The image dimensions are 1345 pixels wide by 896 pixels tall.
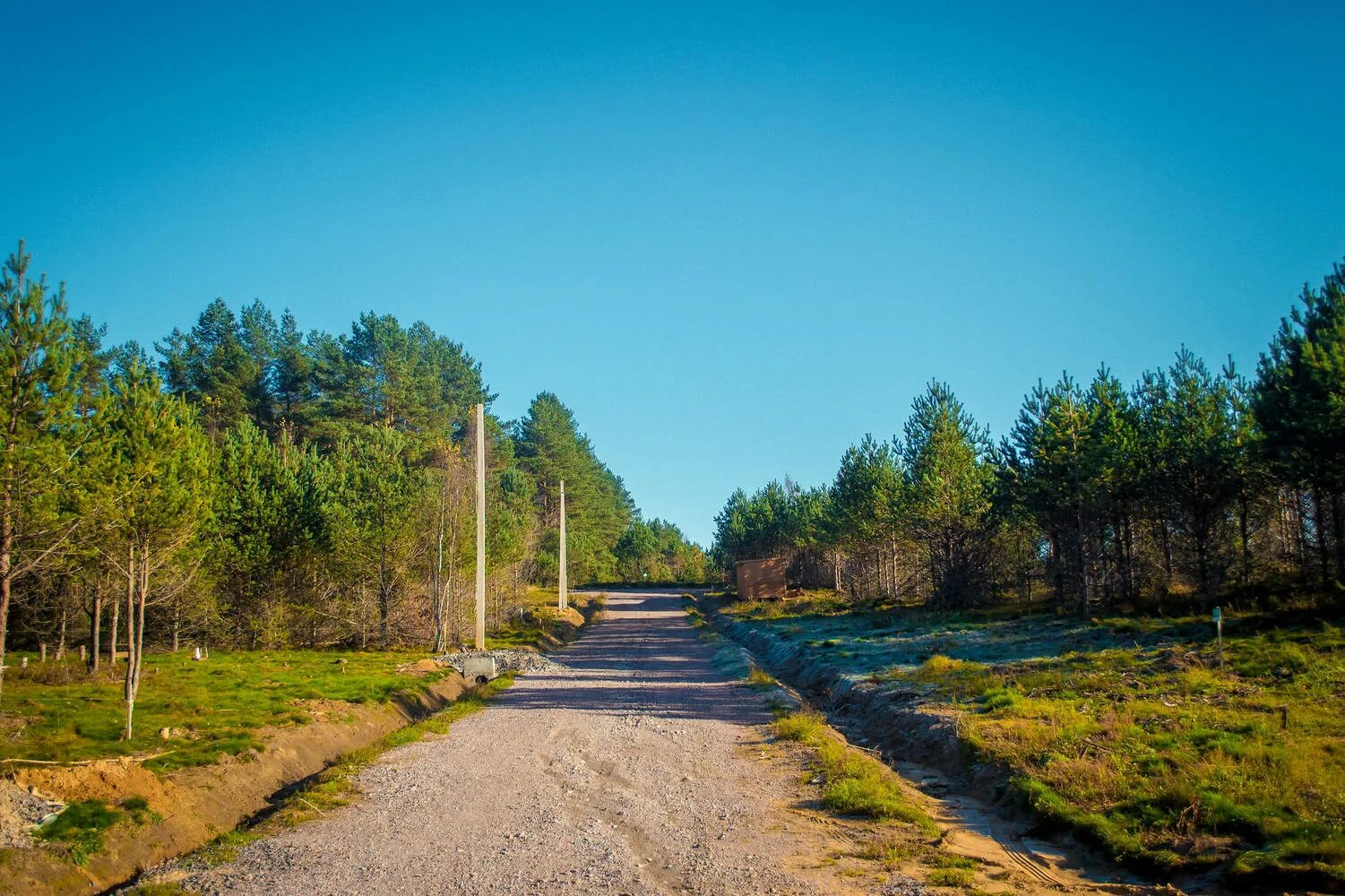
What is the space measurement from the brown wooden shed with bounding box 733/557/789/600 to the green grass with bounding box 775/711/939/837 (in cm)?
4585

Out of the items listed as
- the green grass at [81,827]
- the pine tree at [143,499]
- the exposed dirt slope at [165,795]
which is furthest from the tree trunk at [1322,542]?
the green grass at [81,827]

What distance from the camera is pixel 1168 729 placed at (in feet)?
37.8

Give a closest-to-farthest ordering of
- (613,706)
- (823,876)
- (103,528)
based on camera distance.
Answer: (823,876) → (103,528) → (613,706)

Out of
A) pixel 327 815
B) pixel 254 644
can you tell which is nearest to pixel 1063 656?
pixel 327 815

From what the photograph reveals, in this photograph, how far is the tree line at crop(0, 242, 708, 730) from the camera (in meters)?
13.2

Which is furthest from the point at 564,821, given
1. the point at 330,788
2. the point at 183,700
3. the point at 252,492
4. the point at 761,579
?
the point at 761,579

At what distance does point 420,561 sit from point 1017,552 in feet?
90.7

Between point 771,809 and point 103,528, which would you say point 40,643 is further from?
point 771,809

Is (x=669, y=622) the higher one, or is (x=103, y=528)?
(x=103, y=528)

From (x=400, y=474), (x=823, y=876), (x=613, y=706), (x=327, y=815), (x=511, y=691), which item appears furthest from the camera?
(x=400, y=474)

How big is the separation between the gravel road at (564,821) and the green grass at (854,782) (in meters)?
0.57

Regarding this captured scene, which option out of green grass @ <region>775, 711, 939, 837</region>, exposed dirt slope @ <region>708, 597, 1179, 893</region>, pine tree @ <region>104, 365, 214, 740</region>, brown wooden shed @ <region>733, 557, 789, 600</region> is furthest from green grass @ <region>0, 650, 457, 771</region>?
brown wooden shed @ <region>733, 557, 789, 600</region>

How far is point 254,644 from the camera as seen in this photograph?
1133 inches

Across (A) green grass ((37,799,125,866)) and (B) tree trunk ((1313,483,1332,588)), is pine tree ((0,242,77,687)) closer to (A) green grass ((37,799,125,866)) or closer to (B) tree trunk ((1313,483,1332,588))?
(A) green grass ((37,799,125,866))
